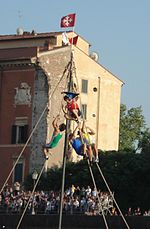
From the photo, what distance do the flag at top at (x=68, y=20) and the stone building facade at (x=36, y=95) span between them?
34637mm

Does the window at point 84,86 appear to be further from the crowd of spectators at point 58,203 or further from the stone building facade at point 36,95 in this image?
the crowd of spectators at point 58,203

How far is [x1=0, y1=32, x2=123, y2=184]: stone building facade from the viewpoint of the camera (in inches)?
2452

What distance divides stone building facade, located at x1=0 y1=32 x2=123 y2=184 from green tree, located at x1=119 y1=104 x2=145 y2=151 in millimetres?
17812

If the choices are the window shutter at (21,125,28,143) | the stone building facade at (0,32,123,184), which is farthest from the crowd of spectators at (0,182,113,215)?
the window shutter at (21,125,28,143)

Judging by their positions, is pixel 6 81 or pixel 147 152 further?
pixel 6 81

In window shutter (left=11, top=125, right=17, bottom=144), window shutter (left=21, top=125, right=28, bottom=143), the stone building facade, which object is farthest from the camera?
window shutter (left=11, top=125, right=17, bottom=144)

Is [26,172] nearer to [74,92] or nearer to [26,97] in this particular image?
[26,97]

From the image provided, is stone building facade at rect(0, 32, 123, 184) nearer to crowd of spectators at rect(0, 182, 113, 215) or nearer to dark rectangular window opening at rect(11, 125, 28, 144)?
dark rectangular window opening at rect(11, 125, 28, 144)

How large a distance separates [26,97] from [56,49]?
13.1ft

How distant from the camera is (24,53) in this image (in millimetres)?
64250

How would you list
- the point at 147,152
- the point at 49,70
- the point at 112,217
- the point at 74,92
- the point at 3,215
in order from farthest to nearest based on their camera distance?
the point at 49,70
the point at 147,152
the point at 3,215
the point at 112,217
the point at 74,92

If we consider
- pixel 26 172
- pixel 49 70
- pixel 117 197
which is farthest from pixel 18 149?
pixel 117 197

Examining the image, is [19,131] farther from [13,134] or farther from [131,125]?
[131,125]

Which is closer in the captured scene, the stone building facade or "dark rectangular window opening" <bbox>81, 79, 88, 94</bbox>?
the stone building facade
